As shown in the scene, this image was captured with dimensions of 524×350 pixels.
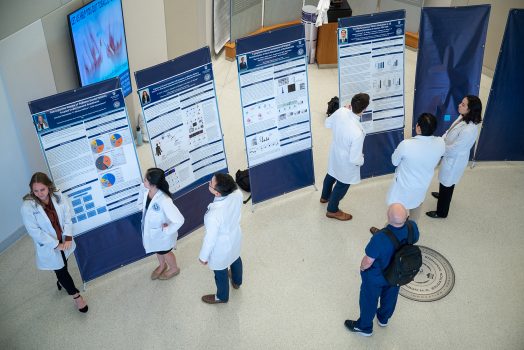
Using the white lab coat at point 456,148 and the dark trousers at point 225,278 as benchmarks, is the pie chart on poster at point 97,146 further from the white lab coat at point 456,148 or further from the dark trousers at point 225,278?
the white lab coat at point 456,148

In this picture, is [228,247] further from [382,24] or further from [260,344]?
[382,24]

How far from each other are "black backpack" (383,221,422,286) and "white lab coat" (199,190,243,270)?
44.6 inches

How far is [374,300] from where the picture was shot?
13.0 feet

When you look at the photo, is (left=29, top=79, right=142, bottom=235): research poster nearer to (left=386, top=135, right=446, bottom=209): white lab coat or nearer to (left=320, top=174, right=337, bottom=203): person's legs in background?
(left=320, top=174, right=337, bottom=203): person's legs in background

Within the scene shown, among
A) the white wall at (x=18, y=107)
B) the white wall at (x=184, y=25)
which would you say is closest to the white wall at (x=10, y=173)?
the white wall at (x=18, y=107)

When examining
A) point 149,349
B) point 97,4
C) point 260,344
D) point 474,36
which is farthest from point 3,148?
point 474,36

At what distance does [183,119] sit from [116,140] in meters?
0.67

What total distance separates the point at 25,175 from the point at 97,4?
6.13 feet

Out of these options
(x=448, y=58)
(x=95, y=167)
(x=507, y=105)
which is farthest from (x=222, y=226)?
(x=507, y=105)

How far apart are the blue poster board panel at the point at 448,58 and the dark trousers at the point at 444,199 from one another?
1.04 meters

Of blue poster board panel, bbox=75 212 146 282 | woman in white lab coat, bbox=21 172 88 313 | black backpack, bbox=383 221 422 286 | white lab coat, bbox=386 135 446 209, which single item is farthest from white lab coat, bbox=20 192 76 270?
white lab coat, bbox=386 135 446 209

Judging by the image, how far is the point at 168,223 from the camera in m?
4.20

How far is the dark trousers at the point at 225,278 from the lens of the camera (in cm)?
420

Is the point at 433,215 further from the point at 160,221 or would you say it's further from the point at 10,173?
the point at 10,173
